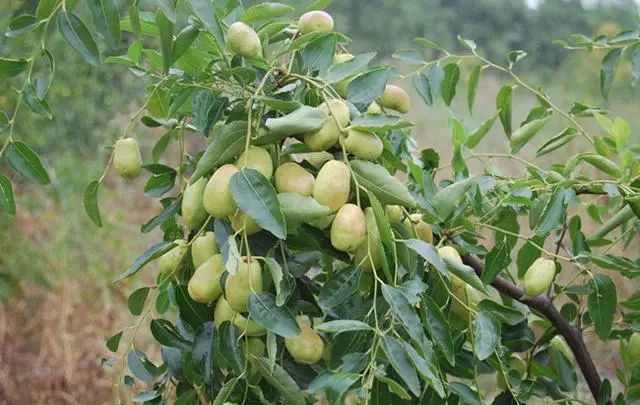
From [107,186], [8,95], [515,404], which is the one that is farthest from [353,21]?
[515,404]

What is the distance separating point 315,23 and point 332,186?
0.21 metres

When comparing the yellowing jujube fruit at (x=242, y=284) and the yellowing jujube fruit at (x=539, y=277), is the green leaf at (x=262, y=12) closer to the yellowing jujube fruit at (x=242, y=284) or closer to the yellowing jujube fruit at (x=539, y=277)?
the yellowing jujube fruit at (x=242, y=284)

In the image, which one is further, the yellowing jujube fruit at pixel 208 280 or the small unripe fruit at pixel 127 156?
the small unripe fruit at pixel 127 156

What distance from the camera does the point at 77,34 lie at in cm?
69

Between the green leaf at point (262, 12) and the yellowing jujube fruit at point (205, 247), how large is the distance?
19 centimetres

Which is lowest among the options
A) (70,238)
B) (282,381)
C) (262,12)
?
(70,238)

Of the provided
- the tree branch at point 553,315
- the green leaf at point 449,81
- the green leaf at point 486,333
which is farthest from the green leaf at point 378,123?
the green leaf at point 449,81

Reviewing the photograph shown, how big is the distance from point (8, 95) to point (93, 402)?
1132 millimetres

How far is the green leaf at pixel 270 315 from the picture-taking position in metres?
0.61

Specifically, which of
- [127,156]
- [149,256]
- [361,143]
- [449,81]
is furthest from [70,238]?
[361,143]

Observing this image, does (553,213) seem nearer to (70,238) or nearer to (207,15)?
(207,15)

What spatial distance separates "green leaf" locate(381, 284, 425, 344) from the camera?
2.00 feet

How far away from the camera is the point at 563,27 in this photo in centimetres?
935

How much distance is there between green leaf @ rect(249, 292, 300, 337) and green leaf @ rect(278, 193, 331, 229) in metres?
0.06
